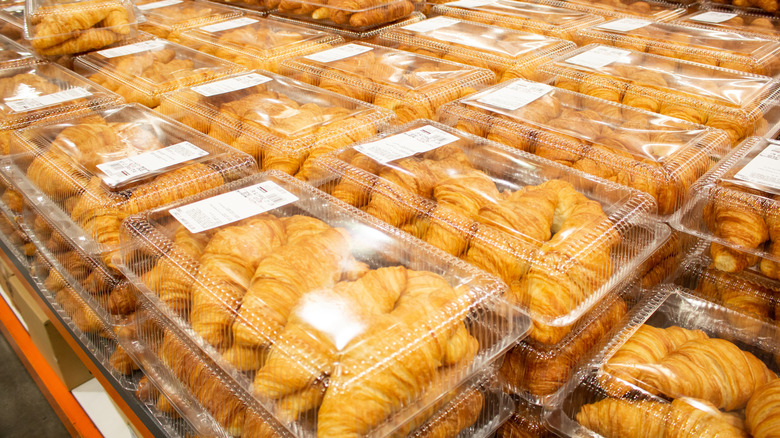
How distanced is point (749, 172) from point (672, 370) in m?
0.64

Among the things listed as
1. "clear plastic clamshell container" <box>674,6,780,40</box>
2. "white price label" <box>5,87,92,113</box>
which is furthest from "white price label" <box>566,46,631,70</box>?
"white price label" <box>5,87,92,113</box>

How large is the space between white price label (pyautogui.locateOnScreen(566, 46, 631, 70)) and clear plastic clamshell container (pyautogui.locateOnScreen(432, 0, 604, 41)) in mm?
385

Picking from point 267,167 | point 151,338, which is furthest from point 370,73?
point 151,338

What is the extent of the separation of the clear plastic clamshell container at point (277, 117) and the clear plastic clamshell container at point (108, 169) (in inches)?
3.9

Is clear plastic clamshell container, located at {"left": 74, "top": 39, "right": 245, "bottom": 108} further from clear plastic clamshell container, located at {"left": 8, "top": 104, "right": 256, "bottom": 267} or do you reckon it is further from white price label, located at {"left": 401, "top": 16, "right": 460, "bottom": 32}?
white price label, located at {"left": 401, "top": 16, "right": 460, "bottom": 32}

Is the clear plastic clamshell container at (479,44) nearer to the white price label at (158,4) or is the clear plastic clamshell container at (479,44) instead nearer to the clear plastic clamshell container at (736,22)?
the clear plastic clamshell container at (736,22)

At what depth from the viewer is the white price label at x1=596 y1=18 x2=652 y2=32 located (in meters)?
2.59

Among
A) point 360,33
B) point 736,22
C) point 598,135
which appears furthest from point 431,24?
point 736,22

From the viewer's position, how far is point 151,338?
1.31 metres

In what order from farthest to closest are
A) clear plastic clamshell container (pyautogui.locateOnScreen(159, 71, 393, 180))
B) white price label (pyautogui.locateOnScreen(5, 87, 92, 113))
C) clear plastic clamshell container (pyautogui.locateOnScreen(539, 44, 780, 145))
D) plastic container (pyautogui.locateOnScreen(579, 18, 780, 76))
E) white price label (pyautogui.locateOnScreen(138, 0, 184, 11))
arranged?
white price label (pyautogui.locateOnScreen(138, 0, 184, 11)) < plastic container (pyautogui.locateOnScreen(579, 18, 780, 76)) < white price label (pyautogui.locateOnScreen(5, 87, 92, 113)) < clear plastic clamshell container (pyautogui.locateOnScreen(539, 44, 780, 145)) < clear plastic clamshell container (pyautogui.locateOnScreen(159, 71, 393, 180))

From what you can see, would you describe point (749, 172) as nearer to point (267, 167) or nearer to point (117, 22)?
point (267, 167)

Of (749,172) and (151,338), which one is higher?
(749,172)

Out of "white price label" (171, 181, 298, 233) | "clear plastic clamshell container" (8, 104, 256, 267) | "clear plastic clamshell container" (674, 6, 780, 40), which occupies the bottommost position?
"clear plastic clamshell container" (8, 104, 256, 267)

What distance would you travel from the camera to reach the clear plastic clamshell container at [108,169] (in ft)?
4.59
